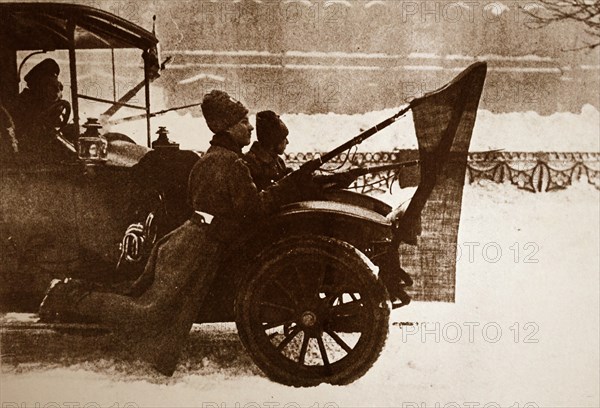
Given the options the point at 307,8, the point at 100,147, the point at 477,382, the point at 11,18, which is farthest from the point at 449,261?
the point at 11,18

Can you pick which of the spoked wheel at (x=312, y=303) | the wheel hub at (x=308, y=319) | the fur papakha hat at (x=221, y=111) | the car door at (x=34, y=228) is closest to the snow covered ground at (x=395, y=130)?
the fur papakha hat at (x=221, y=111)

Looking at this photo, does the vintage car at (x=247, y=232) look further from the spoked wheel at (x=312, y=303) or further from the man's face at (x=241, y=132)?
the man's face at (x=241, y=132)

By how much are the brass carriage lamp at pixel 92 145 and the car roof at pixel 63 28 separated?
0.40 metres

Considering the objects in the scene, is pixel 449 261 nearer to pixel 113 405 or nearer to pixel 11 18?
pixel 113 405

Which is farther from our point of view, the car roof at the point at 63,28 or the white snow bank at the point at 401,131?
the white snow bank at the point at 401,131

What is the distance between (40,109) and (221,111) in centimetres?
92

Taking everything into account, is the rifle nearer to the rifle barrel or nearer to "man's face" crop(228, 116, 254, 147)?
the rifle barrel

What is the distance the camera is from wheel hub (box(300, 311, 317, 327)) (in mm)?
2580

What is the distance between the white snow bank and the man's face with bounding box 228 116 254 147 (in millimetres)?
204

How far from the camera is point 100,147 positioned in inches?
112

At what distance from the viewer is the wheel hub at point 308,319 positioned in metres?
2.58

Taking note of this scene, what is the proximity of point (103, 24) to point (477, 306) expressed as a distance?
2311mm

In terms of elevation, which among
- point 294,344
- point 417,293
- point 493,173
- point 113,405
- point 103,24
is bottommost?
point 113,405

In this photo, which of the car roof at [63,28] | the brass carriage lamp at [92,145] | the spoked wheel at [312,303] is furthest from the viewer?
the brass carriage lamp at [92,145]
